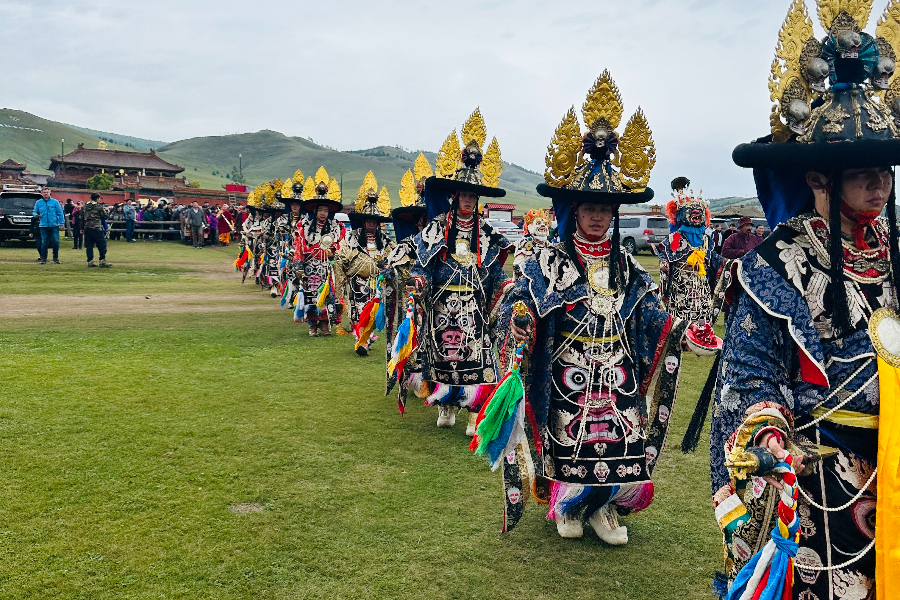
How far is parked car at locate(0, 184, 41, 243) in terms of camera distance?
2511 centimetres

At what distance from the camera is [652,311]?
4062mm

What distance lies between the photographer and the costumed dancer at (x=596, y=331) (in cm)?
395

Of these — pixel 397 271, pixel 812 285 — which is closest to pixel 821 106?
Answer: pixel 812 285

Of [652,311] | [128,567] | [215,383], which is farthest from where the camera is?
[215,383]

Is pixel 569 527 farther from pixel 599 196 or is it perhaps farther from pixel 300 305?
pixel 300 305

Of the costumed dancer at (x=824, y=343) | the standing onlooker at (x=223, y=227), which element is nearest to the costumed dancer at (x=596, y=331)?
the costumed dancer at (x=824, y=343)

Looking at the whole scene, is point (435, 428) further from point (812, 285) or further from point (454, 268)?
point (812, 285)

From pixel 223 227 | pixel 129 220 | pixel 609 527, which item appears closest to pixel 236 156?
pixel 223 227

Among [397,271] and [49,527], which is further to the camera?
[397,271]

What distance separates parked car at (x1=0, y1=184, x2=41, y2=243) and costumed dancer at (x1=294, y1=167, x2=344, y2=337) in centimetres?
1860

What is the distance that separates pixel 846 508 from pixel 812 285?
73cm

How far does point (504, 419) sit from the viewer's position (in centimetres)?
374

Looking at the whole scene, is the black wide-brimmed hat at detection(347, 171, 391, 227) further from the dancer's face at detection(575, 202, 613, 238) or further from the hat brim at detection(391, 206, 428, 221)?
the dancer's face at detection(575, 202, 613, 238)

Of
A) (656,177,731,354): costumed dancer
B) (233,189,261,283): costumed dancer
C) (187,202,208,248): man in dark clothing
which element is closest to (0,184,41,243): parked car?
(187,202,208,248): man in dark clothing
